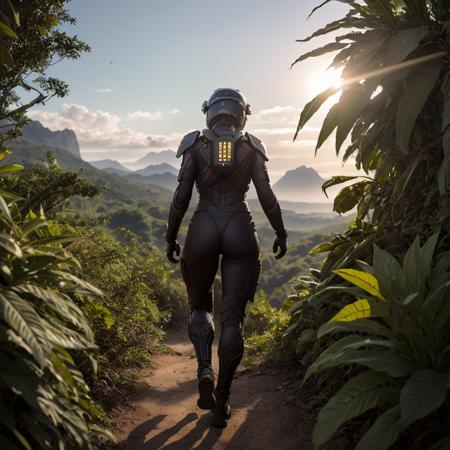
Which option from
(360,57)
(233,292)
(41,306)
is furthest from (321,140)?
(41,306)

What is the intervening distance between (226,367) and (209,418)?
530 millimetres

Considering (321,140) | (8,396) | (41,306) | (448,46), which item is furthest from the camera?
(321,140)

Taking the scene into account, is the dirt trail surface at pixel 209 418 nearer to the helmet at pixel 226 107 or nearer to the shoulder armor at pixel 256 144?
the shoulder armor at pixel 256 144

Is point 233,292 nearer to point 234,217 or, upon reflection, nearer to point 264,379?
point 234,217

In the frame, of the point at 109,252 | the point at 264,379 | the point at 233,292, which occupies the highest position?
the point at 109,252

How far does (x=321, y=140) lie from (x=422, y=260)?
1379 mm

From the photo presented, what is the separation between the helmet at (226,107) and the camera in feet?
14.8

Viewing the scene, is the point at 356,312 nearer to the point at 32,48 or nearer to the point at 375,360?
the point at 375,360

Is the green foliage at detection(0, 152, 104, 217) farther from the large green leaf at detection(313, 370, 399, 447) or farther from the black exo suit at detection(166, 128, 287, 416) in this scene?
the large green leaf at detection(313, 370, 399, 447)

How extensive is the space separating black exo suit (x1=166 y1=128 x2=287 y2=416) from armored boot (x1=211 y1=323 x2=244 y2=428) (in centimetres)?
5

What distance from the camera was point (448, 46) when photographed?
298 cm

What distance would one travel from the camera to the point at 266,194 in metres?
4.39

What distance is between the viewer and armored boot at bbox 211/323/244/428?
3911 mm

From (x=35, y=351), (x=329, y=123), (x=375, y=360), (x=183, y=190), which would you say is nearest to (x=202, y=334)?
(x=183, y=190)
